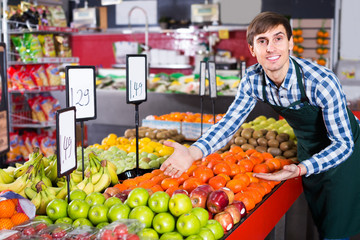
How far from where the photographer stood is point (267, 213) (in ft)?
7.70

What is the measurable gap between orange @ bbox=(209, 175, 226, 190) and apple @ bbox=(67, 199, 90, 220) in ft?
2.38

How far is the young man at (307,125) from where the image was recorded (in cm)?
225

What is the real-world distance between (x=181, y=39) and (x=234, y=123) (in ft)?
29.1

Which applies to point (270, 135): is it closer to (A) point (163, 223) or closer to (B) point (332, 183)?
(B) point (332, 183)

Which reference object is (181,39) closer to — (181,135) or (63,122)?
(181,135)

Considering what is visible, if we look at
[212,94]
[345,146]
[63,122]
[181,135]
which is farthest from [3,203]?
[181,135]

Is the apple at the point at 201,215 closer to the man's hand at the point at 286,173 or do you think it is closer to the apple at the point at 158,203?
the apple at the point at 158,203

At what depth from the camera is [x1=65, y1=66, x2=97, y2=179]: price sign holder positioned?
2.10 m

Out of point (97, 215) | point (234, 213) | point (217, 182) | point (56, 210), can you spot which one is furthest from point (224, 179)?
point (56, 210)

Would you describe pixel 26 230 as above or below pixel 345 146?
below

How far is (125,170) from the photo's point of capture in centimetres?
265

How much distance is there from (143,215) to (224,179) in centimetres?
73

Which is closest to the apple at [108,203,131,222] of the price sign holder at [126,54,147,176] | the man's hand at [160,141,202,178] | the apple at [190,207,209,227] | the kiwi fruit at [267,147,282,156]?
the apple at [190,207,209,227]

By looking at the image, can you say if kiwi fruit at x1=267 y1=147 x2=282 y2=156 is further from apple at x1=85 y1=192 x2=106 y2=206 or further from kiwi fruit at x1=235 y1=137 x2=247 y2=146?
apple at x1=85 y1=192 x2=106 y2=206
